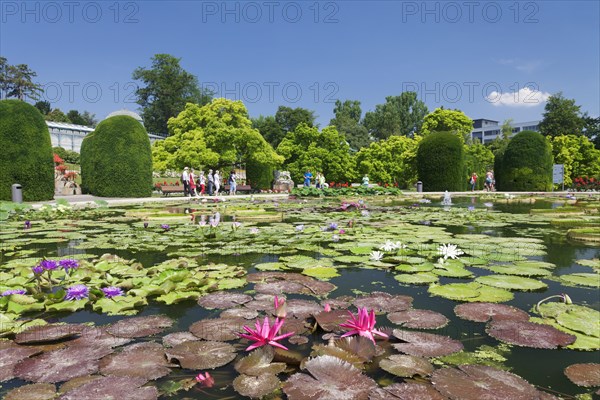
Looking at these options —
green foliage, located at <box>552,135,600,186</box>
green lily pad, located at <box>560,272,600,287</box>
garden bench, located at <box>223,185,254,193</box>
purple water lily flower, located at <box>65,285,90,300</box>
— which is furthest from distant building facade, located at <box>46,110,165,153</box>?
green lily pad, located at <box>560,272,600,287</box>

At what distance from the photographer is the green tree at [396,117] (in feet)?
196

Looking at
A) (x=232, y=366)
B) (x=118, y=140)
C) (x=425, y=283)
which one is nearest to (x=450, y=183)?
(x=118, y=140)

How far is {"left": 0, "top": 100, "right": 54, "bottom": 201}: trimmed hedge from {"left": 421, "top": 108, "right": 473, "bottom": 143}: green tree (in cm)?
3603

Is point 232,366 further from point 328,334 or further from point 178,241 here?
point 178,241

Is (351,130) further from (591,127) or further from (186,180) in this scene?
(186,180)

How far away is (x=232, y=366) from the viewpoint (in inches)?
64.0

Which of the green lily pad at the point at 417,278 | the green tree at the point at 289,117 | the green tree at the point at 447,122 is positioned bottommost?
the green lily pad at the point at 417,278

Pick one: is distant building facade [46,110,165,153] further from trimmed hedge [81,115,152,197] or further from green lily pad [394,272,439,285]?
green lily pad [394,272,439,285]

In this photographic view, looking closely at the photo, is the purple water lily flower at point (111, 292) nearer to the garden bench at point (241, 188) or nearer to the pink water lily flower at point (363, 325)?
the pink water lily flower at point (363, 325)

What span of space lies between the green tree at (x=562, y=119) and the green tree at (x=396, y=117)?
64.6ft

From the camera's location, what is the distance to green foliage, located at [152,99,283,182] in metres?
23.3

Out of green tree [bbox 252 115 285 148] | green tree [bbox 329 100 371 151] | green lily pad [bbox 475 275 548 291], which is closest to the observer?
green lily pad [bbox 475 275 548 291]

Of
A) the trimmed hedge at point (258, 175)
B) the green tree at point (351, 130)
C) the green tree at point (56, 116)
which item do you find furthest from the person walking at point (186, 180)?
the green tree at point (56, 116)

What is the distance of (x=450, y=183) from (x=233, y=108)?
1394 cm
